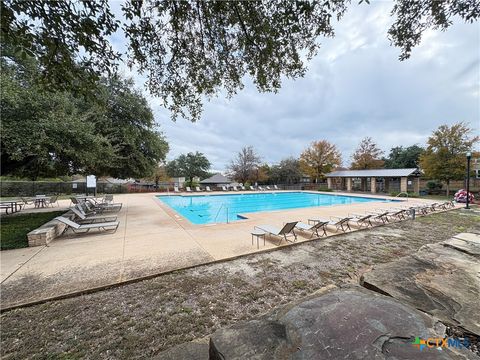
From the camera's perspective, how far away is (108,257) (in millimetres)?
4699

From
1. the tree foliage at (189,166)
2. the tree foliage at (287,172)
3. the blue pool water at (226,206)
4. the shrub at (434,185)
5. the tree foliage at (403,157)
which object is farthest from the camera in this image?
the tree foliage at (189,166)

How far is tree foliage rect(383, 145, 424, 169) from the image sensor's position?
35125mm

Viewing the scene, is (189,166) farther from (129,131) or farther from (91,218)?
(91,218)

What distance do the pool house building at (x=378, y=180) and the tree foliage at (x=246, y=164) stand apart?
448 inches

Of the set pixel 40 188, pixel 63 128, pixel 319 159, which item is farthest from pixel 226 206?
pixel 40 188

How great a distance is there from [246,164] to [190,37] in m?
30.0

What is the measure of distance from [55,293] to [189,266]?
85.1 inches

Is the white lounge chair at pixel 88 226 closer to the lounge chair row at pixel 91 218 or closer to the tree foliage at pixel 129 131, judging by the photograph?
the lounge chair row at pixel 91 218

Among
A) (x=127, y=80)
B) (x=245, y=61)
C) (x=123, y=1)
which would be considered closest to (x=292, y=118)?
(x=127, y=80)

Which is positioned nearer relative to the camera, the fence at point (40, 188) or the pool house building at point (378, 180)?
the fence at point (40, 188)

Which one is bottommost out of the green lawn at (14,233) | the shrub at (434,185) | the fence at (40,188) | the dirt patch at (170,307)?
the dirt patch at (170,307)

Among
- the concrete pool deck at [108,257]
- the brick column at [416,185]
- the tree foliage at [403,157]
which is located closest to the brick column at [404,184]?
the brick column at [416,185]

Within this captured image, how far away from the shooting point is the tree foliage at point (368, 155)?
106ft

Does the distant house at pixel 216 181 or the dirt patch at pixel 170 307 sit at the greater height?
the distant house at pixel 216 181
